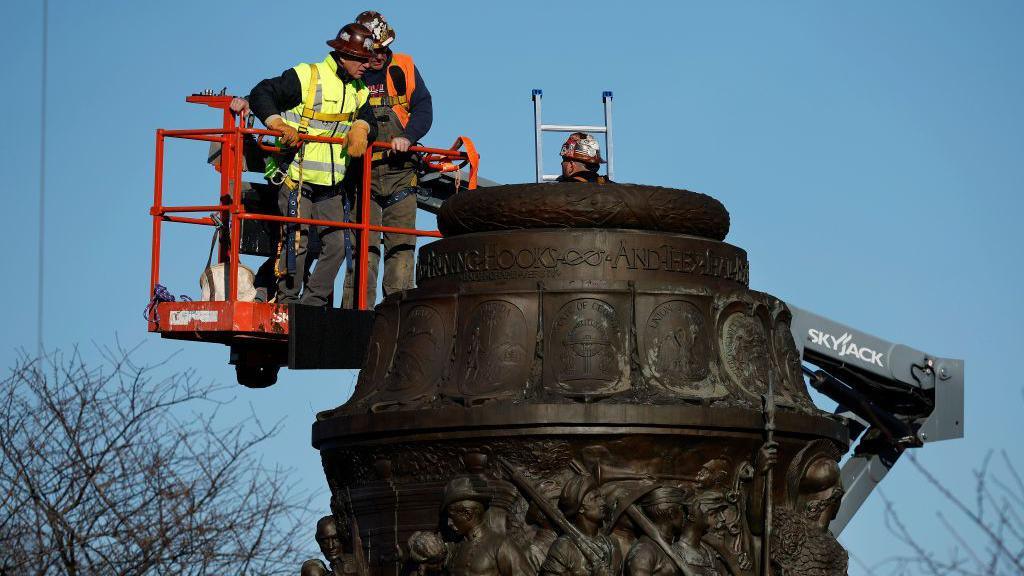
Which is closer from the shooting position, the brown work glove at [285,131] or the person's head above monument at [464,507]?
the person's head above monument at [464,507]

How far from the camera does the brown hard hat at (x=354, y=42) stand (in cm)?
1983

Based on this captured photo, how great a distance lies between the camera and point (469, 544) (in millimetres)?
15250

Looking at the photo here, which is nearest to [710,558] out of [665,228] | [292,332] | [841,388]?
[665,228]

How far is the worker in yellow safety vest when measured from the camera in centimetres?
1969

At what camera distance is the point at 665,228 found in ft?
53.8

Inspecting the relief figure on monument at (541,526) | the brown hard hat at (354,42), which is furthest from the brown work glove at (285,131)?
the relief figure on monument at (541,526)

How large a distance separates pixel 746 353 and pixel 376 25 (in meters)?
5.20

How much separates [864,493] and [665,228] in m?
8.51

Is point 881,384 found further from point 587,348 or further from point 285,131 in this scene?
point 587,348

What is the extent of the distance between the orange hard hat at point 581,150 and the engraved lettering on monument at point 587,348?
52.9 inches

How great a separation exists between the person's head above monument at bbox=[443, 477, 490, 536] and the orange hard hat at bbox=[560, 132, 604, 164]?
2631 millimetres

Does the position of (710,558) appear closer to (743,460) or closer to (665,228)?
(743,460)

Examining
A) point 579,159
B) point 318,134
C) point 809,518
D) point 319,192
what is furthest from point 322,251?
point 809,518

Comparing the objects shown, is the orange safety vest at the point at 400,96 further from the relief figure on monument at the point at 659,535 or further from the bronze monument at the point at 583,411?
the relief figure on monument at the point at 659,535
